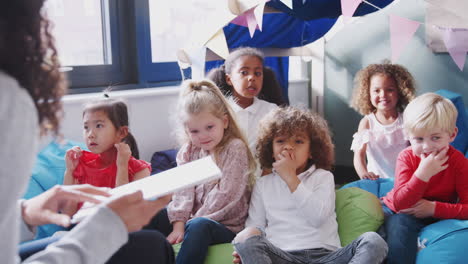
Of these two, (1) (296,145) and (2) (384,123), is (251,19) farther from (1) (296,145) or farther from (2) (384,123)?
(2) (384,123)

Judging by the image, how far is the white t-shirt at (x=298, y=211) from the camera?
153cm

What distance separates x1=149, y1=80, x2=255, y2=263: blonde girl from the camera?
5.52 ft

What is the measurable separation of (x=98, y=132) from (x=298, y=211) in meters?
0.74

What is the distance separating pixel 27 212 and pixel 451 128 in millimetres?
1338

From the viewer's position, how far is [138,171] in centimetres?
176

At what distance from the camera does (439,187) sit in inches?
66.4

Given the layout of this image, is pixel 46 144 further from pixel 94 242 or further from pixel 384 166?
pixel 384 166

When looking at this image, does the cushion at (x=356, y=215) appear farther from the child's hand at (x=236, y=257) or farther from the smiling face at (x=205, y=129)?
the smiling face at (x=205, y=129)

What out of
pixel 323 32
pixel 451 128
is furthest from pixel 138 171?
pixel 323 32

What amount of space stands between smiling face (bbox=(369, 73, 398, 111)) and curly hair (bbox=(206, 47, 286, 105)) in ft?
1.59

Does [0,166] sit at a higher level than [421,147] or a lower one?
higher

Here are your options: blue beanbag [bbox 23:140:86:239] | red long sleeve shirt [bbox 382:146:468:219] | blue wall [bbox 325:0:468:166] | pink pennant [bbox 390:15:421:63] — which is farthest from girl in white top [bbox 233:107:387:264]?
blue wall [bbox 325:0:468:166]

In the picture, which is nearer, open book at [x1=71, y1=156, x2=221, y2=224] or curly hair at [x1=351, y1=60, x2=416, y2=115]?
open book at [x1=71, y1=156, x2=221, y2=224]

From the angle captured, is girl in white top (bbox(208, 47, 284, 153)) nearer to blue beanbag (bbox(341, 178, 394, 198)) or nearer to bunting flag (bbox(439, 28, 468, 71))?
blue beanbag (bbox(341, 178, 394, 198))
